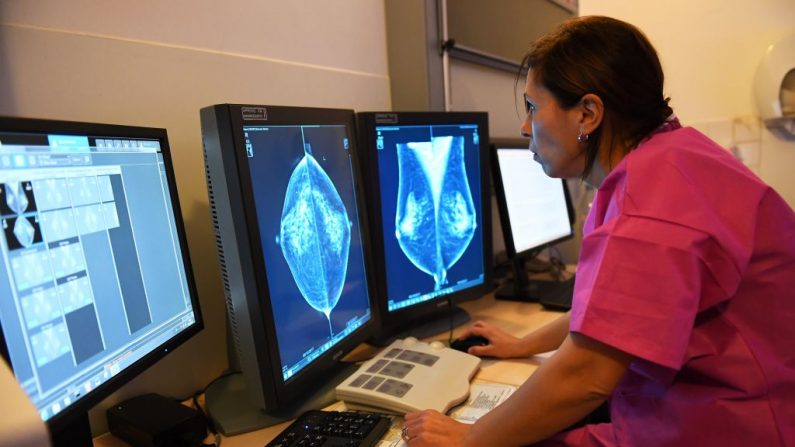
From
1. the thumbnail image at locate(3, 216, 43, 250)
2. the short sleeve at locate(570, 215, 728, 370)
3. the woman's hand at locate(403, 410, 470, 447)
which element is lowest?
the woman's hand at locate(403, 410, 470, 447)

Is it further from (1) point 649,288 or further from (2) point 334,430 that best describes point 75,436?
(1) point 649,288

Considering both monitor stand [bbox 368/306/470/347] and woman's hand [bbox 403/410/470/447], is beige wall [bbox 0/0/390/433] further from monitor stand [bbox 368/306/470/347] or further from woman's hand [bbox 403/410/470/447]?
woman's hand [bbox 403/410/470/447]

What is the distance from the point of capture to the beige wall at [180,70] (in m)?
0.82

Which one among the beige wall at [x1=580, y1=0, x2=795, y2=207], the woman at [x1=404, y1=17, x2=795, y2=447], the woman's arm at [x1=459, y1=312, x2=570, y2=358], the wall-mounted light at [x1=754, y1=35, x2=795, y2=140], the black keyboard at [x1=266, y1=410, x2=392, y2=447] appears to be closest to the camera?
the woman at [x1=404, y1=17, x2=795, y2=447]

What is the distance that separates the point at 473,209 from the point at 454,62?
583mm

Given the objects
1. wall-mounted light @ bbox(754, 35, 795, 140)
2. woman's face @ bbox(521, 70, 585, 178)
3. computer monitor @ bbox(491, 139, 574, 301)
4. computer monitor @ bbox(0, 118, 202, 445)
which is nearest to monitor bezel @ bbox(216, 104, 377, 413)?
computer monitor @ bbox(0, 118, 202, 445)

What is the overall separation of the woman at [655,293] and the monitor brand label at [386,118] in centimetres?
42

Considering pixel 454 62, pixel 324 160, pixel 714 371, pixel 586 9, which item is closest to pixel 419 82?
pixel 454 62

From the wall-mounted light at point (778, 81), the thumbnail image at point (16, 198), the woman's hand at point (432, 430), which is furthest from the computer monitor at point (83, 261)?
the wall-mounted light at point (778, 81)

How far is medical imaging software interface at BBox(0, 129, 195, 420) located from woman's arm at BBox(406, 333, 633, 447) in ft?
1.49

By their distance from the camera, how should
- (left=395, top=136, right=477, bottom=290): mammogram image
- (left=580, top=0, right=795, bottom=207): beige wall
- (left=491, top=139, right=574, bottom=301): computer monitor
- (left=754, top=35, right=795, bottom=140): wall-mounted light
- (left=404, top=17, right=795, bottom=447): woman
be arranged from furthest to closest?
(left=580, top=0, right=795, bottom=207): beige wall
(left=754, top=35, right=795, bottom=140): wall-mounted light
(left=491, top=139, right=574, bottom=301): computer monitor
(left=395, top=136, right=477, bottom=290): mammogram image
(left=404, top=17, right=795, bottom=447): woman

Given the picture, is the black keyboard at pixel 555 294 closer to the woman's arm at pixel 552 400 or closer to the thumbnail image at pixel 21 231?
the woman's arm at pixel 552 400

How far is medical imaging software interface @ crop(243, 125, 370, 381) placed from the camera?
862 mm

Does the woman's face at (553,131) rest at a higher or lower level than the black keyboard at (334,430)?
higher
